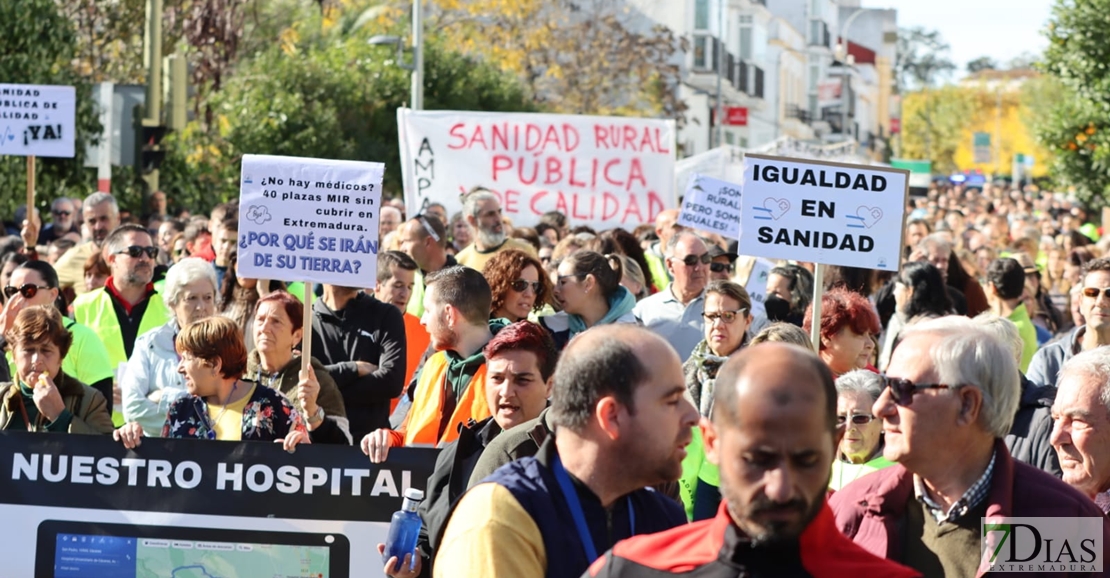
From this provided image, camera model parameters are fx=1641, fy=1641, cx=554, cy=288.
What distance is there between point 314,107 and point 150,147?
695 cm

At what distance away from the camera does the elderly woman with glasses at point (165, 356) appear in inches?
277

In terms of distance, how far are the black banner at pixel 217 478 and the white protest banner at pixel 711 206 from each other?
19.4 feet

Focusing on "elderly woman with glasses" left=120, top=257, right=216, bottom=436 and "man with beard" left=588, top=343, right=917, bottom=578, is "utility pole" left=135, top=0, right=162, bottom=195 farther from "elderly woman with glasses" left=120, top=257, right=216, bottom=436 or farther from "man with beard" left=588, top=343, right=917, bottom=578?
"man with beard" left=588, top=343, right=917, bottom=578

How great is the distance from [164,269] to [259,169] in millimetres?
3543

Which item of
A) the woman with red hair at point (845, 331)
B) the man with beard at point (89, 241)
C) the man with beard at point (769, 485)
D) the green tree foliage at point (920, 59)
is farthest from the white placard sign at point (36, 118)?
the green tree foliage at point (920, 59)

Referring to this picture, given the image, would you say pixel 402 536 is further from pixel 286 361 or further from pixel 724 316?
pixel 724 316

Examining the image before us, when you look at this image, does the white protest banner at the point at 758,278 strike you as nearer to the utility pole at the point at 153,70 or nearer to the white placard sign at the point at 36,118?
the white placard sign at the point at 36,118

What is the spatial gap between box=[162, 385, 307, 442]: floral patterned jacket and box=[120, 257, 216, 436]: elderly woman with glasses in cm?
18

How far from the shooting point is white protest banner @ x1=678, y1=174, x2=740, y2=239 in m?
11.9

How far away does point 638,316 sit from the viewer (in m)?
9.09

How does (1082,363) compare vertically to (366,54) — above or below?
below

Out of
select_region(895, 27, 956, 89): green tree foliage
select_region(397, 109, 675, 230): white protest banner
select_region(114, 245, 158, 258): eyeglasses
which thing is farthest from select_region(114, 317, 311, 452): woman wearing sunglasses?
select_region(895, 27, 956, 89): green tree foliage

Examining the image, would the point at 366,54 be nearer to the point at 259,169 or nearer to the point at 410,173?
the point at 410,173

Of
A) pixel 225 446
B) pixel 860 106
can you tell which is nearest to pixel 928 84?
pixel 860 106
